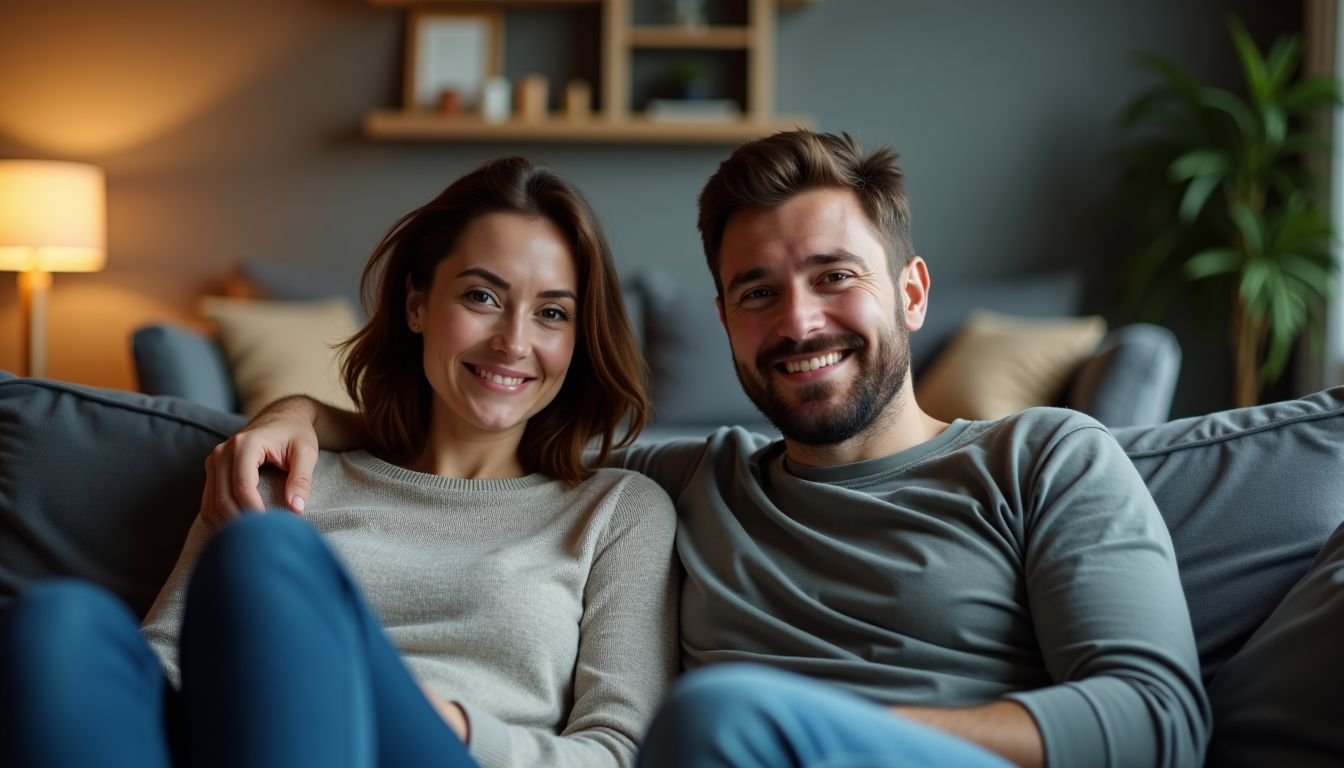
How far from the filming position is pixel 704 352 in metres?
3.70

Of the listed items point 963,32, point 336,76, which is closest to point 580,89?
point 336,76

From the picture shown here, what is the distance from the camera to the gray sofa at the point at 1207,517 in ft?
3.88

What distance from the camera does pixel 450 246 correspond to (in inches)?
63.7

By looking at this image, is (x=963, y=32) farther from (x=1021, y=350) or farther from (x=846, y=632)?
(x=846, y=632)

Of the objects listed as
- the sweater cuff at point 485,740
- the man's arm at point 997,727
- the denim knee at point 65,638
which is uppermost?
the denim knee at point 65,638

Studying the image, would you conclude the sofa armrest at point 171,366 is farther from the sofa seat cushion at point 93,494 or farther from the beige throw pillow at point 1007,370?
the beige throw pillow at point 1007,370

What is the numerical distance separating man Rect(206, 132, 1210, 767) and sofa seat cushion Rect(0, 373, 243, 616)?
0.46 feet

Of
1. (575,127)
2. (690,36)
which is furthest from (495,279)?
(690,36)

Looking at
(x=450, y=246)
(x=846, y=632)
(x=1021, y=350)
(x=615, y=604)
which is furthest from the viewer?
(x=1021, y=350)

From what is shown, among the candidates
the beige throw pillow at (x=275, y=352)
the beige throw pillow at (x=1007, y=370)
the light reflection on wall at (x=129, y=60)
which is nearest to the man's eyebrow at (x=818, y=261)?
the beige throw pillow at (x=1007, y=370)

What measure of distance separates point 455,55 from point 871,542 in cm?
344

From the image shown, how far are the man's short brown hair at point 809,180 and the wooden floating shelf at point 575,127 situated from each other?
277 centimetres

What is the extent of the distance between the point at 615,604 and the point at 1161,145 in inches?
131

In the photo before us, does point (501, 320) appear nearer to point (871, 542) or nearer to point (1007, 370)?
point (871, 542)
